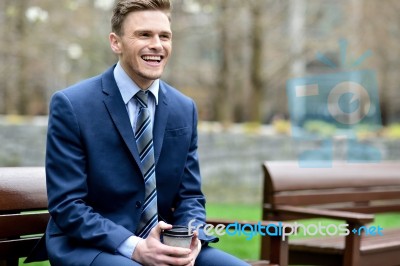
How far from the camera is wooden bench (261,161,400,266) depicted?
441 cm

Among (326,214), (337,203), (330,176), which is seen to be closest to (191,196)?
(326,214)

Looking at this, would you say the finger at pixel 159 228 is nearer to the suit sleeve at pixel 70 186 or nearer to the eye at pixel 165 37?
the suit sleeve at pixel 70 186

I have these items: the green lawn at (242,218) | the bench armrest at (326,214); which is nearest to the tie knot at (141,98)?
the bench armrest at (326,214)

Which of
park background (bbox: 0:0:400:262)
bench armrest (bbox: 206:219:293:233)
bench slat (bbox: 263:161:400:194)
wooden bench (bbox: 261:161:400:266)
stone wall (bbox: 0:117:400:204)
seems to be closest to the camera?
bench armrest (bbox: 206:219:293:233)

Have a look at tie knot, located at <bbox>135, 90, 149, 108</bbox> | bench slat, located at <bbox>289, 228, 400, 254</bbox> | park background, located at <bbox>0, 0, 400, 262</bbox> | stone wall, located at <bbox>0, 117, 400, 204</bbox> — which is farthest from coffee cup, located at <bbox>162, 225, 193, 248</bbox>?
stone wall, located at <bbox>0, 117, 400, 204</bbox>

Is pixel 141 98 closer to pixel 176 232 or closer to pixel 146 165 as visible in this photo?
pixel 146 165

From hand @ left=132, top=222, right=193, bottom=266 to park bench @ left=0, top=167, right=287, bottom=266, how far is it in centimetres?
78

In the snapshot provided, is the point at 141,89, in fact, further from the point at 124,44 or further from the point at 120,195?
the point at 120,195

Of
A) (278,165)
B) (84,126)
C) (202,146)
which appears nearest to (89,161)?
(84,126)

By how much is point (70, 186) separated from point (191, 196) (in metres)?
0.77

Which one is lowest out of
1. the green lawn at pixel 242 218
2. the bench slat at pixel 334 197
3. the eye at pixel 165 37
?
the green lawn at pixel 242 218

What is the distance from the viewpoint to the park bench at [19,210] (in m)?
3.52

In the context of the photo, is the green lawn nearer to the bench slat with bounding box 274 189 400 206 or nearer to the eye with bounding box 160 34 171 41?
the bench slat with bounding box 274 189 400 206
